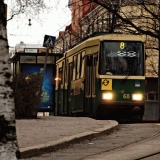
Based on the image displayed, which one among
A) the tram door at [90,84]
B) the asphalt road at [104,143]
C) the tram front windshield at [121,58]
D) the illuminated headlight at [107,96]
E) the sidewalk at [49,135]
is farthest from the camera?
the tram door at [90,84]

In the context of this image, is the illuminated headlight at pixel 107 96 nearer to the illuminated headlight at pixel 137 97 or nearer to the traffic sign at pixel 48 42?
the illuminated headlight at pixel 137 97

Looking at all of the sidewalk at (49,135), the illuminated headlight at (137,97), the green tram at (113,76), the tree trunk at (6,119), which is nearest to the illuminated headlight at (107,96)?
the green tram at (113,76)

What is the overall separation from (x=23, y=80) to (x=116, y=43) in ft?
17.8

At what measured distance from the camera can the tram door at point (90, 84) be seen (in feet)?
82.2

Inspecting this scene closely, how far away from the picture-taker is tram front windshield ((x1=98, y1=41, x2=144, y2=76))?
24844 mm

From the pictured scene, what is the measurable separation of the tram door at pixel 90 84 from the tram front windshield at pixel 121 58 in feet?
1.51

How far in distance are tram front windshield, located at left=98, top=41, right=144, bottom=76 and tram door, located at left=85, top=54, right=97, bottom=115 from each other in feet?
1.51

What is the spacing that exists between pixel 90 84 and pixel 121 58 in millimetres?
1465

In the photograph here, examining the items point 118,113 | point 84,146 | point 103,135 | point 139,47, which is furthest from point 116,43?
point 84,146

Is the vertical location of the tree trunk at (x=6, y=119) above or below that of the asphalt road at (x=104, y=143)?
above

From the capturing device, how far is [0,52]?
8703 millimetres

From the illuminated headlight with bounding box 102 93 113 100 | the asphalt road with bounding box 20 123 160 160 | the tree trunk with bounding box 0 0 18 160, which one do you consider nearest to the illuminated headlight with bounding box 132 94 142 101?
the illuminated headlight with bounding box 102 93 113 100

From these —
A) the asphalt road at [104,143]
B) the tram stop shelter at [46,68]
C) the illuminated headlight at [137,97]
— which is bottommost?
the asphalt road at [104,143]

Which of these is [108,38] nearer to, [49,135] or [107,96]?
[107,96]
